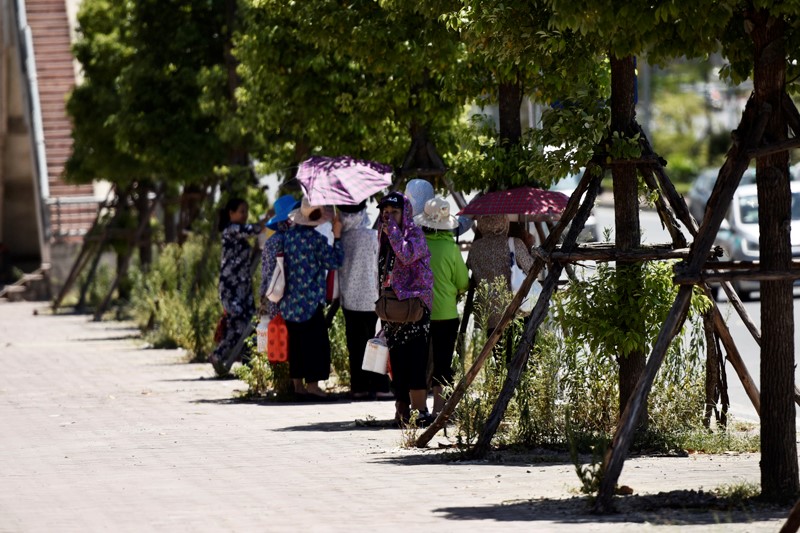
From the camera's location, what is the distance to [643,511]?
8672mm

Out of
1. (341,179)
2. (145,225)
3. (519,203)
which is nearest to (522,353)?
(519,203)

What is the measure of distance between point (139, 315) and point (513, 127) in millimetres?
13352

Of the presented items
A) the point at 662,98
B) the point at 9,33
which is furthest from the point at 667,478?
the point at 662,98

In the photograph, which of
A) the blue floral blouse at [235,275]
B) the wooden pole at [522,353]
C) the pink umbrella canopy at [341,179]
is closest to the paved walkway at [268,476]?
the wooden pole at [522,353]

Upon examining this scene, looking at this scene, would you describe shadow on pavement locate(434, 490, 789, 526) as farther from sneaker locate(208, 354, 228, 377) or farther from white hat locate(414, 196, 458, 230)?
sneaker locate(208, 354, 228, 377)

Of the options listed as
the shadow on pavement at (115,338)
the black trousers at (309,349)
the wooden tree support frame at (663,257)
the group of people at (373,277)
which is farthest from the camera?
the shadow on pavement at (115,338)

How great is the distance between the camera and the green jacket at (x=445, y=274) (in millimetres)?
13023

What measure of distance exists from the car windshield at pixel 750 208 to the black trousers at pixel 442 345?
1536cm

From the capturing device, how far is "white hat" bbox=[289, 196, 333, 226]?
14820mm

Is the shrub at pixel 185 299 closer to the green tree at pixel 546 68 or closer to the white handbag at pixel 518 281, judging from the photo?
the green tree at pixel 546 68

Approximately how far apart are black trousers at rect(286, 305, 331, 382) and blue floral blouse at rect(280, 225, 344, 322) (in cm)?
10

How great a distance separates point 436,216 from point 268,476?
350 centimetres

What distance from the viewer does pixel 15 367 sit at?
771 inches

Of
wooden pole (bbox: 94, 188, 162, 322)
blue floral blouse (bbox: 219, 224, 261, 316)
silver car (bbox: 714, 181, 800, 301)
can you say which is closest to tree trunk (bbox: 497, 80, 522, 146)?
blue floral blouse (bbox: 219, 224, 261, 316)
